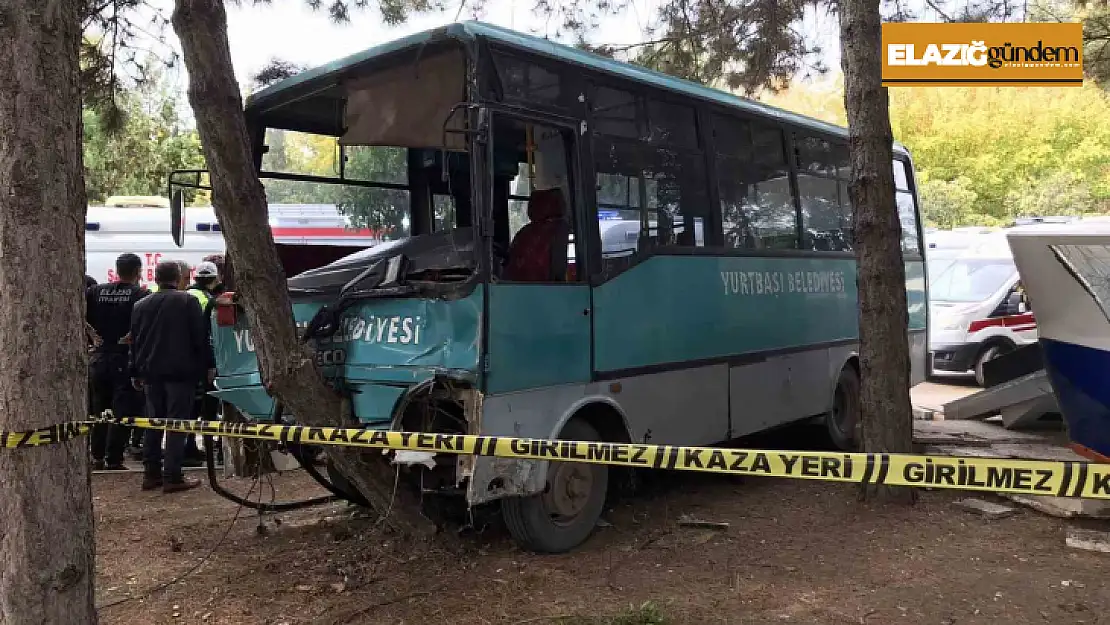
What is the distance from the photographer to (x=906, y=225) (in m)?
9.21

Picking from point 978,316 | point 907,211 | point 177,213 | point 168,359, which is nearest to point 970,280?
point 978,316

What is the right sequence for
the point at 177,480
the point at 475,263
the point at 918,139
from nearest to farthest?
1. the point at 475,263
2. the point at 177,480
3. the point at 918,139

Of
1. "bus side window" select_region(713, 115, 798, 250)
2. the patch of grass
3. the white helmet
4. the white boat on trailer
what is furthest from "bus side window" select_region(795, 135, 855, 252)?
the white helmet

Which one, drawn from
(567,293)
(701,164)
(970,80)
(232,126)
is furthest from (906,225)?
(232,126)

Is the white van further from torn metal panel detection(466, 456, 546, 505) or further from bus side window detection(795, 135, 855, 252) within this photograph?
torn metal panel detection(466, 456, 546, 505)

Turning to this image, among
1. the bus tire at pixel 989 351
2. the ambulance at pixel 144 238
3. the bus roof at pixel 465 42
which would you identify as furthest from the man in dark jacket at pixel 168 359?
the bus tire at pixel 989 351

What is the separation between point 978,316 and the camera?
13430mm

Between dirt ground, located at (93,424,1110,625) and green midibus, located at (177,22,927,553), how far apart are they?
442mm

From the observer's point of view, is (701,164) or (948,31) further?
Answer: (948,31)

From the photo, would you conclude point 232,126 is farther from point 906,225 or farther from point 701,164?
point 906,225

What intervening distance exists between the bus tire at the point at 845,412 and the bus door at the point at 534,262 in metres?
4.18

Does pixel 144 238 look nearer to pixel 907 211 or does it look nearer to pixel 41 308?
pixel 907 211

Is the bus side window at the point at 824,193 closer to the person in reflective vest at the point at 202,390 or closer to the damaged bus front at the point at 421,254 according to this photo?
the damaged bus front at the point at 421,254

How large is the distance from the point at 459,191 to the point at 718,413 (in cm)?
263
